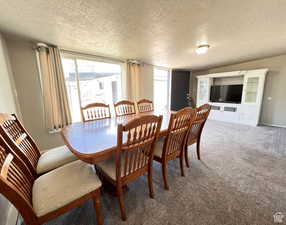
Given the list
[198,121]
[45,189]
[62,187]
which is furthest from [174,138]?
[45,189]

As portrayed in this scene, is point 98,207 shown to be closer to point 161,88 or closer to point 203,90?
point 161,88

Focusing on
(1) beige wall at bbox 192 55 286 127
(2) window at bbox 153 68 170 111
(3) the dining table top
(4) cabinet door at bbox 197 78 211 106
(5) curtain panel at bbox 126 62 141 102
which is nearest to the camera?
(3) the dining table top

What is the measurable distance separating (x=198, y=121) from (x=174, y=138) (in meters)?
0.57

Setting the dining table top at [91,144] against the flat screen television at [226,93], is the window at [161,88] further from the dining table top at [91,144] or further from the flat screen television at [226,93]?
the dining table top at [91,144]

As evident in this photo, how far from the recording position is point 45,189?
92 cm

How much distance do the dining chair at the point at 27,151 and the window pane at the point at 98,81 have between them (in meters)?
1.76

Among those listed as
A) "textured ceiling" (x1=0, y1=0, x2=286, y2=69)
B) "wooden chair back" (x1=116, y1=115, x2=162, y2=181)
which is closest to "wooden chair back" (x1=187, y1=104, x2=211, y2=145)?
"wooden chair back" (x1=116, y1=115, x2=162, y2=181)

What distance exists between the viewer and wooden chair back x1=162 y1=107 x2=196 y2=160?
1.35 meters

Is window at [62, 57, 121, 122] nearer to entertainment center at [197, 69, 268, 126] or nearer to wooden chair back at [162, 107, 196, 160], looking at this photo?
wooden chair back at [162, 107, 196, 160]

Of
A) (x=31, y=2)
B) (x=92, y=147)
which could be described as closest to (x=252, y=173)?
(x=92, y=147)

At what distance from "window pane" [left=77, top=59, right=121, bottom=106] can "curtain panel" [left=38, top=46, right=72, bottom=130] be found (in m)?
0.52

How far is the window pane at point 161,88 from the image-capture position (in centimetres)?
478

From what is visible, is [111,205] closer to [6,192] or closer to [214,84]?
[6,192]

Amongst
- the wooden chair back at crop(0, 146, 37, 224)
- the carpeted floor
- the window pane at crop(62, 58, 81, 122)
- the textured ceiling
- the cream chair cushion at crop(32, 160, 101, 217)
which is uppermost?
the textured ceiling
